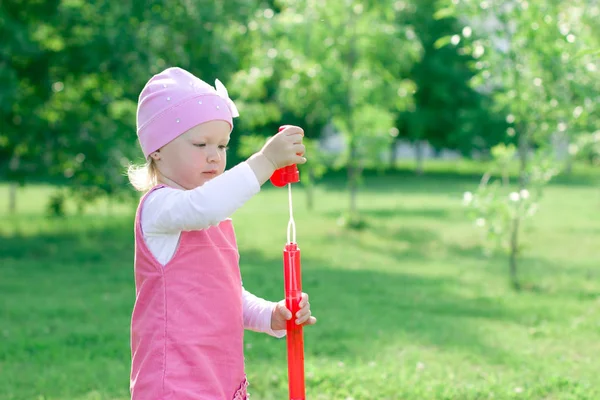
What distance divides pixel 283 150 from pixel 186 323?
0.67 meters

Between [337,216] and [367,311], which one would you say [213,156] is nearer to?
[367,311]

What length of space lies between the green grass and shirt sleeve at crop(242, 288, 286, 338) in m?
2.25

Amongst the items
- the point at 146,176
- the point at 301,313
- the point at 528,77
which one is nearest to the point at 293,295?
the point at 301,313

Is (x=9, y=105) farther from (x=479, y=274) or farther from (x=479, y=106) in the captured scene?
(x=479, y=106)

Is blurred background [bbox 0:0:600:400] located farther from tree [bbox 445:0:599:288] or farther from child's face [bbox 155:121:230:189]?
child's face [bbox 155:121:230:189]

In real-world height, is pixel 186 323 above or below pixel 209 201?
below

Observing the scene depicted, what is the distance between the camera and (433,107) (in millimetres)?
36156

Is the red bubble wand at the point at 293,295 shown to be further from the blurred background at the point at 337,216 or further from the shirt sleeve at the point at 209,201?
the blurred background at the point at 337,216

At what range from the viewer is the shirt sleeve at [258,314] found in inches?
123

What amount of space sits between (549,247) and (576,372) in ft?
26.5

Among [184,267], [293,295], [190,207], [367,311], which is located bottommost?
[367,311]

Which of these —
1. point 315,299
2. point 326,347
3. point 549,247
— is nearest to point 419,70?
point 549,247

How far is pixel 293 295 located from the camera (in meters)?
2.88

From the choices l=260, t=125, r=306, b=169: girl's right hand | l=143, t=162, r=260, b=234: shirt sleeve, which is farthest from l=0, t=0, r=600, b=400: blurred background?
l=143, t=162, r=260, b=234: shirt sleeve
